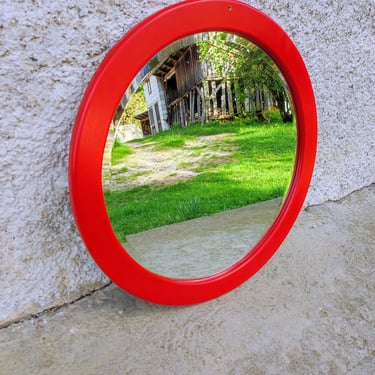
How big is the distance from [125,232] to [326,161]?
3.58ft

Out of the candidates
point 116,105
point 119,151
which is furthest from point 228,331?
point 116,105

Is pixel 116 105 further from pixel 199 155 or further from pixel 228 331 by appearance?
pixel 228 331

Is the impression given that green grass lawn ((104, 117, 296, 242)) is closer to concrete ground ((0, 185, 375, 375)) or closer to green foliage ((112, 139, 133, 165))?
green foliage ((112, 139, 133, 165))

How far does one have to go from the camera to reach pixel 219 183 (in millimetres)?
1099

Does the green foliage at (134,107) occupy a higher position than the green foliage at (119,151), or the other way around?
the green foliage at (134,107)

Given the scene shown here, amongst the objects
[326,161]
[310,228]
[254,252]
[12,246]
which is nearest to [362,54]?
[326,161]

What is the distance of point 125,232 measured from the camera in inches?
37.0

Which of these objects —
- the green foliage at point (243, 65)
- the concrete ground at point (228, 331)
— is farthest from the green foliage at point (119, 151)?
the concrete ground at point (228, 331)

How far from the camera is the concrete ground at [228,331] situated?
0.90m

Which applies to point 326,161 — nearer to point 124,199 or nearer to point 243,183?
point 243,183

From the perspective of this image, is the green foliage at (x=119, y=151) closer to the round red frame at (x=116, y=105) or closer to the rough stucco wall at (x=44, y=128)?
the round red frame at (x=116, y=105)

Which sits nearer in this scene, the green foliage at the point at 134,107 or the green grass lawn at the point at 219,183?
the green foliage at the point at 134,107

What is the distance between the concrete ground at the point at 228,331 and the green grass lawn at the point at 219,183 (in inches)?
11.8

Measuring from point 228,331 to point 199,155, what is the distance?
0.53 m
